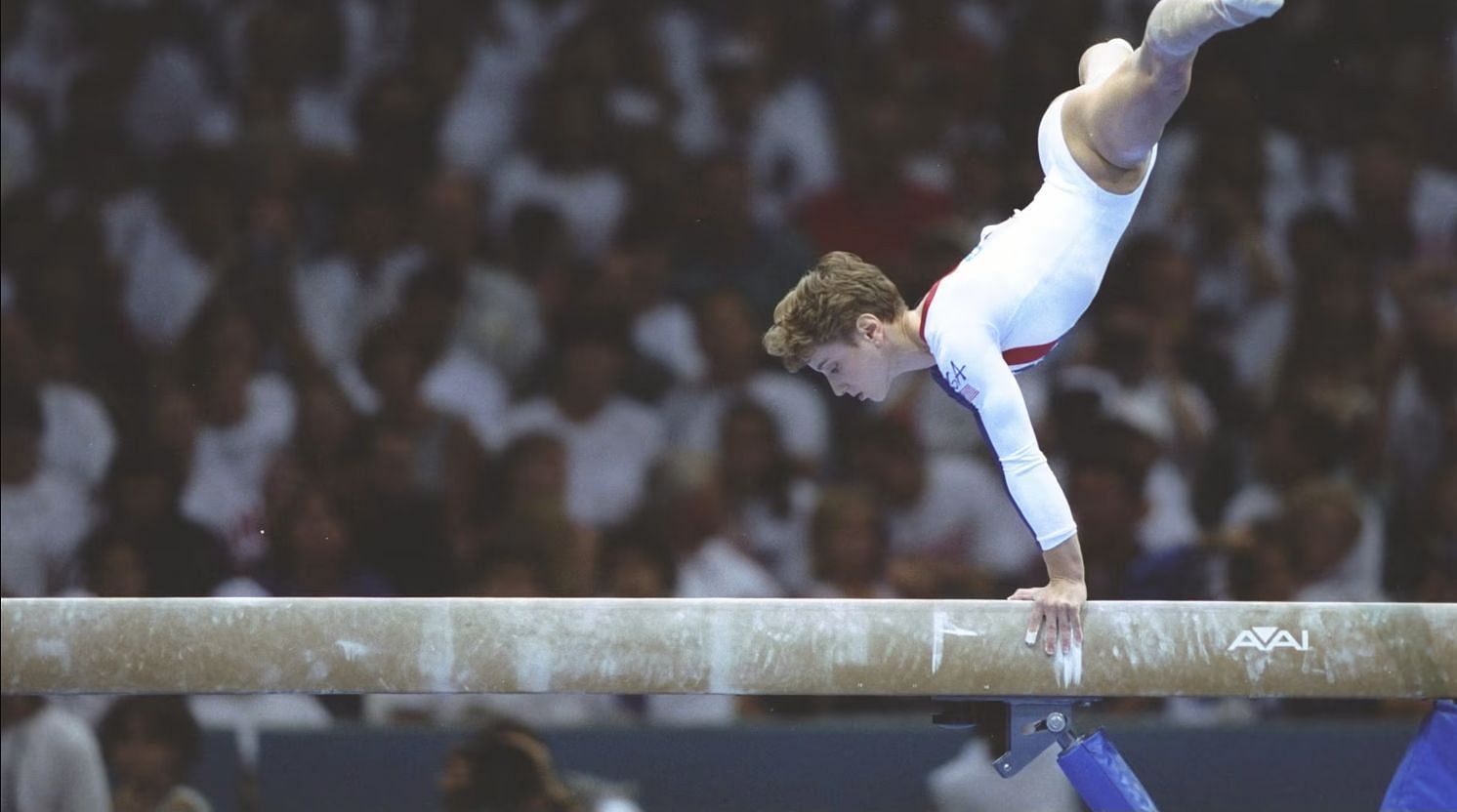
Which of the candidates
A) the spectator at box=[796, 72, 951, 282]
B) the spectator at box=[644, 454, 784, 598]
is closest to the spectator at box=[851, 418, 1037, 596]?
the spectator at box=[644, 454, 784, 598]

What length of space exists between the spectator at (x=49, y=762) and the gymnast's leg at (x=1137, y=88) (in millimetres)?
3043

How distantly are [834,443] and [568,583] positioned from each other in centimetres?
133

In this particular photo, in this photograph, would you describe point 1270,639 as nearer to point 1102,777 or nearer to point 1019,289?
point 1102,777

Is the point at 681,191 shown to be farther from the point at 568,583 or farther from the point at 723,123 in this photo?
the point at 568,583

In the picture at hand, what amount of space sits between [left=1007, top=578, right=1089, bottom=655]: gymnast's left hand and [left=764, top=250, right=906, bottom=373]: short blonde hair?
719 millimetres

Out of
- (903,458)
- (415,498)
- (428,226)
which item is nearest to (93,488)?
(415,498)

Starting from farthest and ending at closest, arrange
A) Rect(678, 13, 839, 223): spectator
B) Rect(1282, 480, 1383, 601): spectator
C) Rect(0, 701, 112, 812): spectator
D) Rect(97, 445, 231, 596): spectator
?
1. Rect(678, 13, 839, 223): spectator
2. Rect(1282, 480, 1383, 601): spectator
3. Rect(97, 445, 231, 596): spectator
4. Rect(0, 701, 112, 812): spectator

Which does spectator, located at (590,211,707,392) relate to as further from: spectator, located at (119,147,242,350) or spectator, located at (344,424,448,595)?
spectator, located at (119,147,242,350)

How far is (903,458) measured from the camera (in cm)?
573

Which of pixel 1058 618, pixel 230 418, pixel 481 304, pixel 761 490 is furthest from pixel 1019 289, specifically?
pixel 230 418

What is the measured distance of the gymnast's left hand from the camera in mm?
3451

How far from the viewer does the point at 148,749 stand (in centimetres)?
464

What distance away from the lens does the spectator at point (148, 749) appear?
182 inches

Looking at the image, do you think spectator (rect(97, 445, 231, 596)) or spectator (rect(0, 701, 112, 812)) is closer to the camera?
spectator (rect(0, 701, 112, 812))
